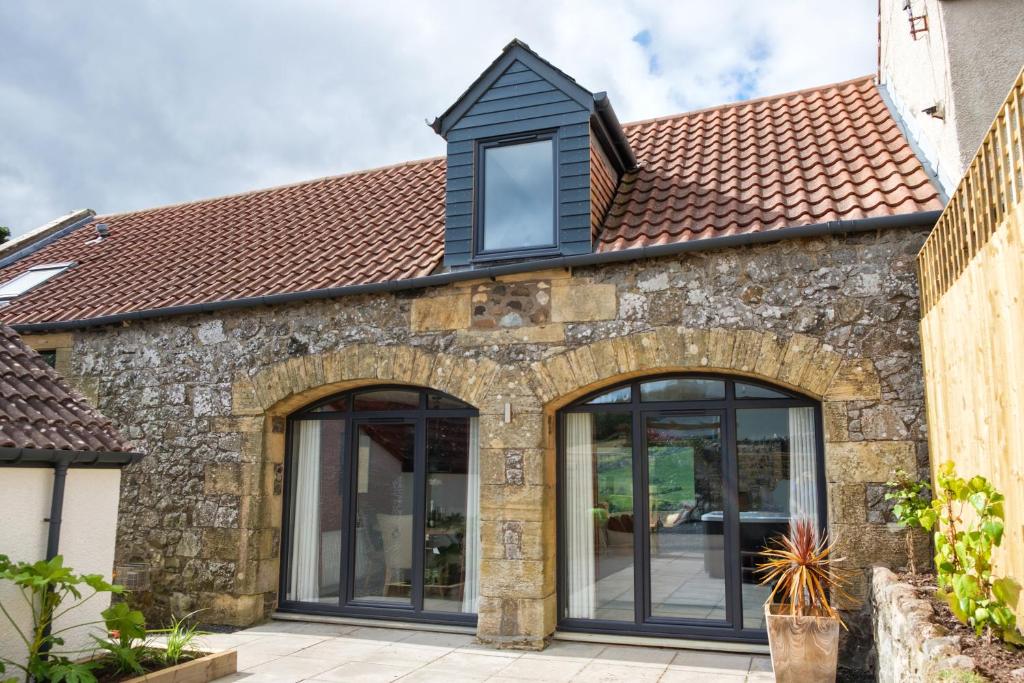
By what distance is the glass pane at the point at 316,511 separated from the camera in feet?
27.3

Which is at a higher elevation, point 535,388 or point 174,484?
point 535,388

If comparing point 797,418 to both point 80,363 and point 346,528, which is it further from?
point 80,363

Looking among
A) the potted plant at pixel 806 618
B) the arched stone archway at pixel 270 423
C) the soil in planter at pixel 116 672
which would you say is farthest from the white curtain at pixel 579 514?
the soil in planter at pixel 116 672

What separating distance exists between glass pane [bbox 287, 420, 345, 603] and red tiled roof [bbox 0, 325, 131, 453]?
2.78 metres

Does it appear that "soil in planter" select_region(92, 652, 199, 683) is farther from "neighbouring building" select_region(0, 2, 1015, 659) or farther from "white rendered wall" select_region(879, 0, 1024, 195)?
"white rendered wall" select_region(879, 0, 1024, 195)

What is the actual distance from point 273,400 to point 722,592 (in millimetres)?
4887

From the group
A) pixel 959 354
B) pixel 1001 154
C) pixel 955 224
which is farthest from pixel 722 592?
pixel 1001 154

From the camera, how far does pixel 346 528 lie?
823 cm

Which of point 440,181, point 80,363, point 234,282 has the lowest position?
point 80,363

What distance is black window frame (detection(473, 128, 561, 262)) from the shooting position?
7.52 m

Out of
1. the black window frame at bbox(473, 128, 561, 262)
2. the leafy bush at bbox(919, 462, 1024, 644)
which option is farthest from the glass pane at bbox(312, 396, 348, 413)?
the leafy bush at bbox(919, 462, 1024, 644)

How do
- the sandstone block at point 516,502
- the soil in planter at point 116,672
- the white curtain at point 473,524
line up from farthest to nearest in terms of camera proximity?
the white curtain at point 473,524 → the sandstone block at point 516,502 → the soil in planter at point 116,672

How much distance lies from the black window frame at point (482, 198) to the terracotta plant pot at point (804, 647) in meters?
3.76

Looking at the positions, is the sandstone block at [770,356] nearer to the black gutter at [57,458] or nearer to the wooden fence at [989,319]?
the wooden fence at [989,319]
